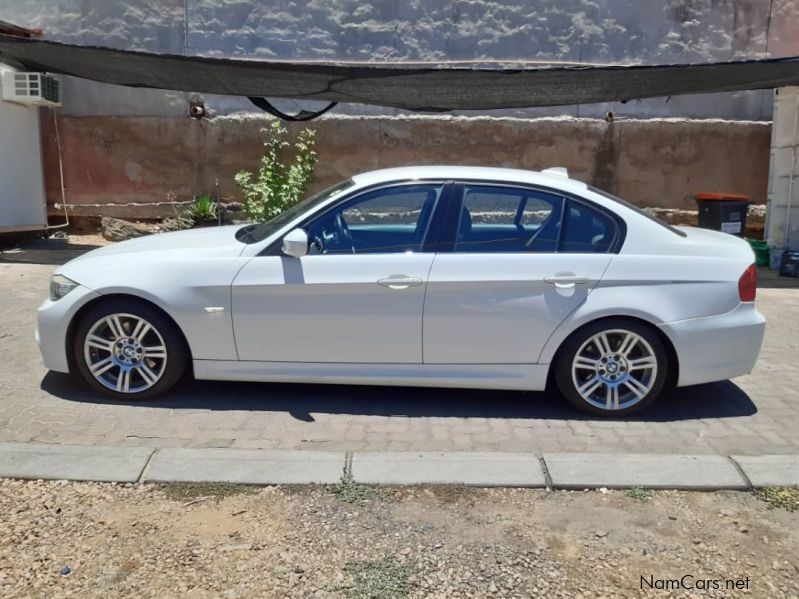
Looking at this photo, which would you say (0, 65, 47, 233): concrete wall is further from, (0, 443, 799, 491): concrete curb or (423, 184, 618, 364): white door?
(423, 184, 618, 364): white door

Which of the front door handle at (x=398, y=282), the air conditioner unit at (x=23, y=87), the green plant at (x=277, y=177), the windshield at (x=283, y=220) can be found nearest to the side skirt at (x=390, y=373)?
the front door handle at (x=398, y=282)

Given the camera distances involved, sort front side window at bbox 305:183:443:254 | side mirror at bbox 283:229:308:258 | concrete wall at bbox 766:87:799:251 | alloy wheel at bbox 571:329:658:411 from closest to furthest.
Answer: side mirror at bbox 283:229:308:258
alloy wheel at bbox 571:329:658:411
front side window at bbox 305:183:443:254
concrete wall at bbox 766:87:799:251

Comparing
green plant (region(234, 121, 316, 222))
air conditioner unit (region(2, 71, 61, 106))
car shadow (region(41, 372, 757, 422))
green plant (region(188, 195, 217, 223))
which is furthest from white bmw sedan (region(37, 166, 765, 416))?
air conditioner unit (region(2, 71, 61, 106))

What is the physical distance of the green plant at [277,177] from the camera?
10.8m

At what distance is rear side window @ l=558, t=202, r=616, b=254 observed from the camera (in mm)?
4785

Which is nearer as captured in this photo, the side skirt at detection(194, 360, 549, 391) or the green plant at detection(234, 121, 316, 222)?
the side skirt at detection(194, 360, 549, 391)

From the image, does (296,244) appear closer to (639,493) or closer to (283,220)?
(283,220)

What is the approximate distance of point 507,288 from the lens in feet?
15.2

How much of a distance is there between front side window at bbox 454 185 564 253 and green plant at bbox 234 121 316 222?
20.7 ft

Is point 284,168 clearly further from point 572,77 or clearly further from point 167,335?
point 167,335

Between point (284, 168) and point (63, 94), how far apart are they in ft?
12.2

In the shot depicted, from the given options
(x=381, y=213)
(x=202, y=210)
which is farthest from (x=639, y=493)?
(x=202, y=210)

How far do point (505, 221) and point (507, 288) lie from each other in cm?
56

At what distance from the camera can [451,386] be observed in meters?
4.75
